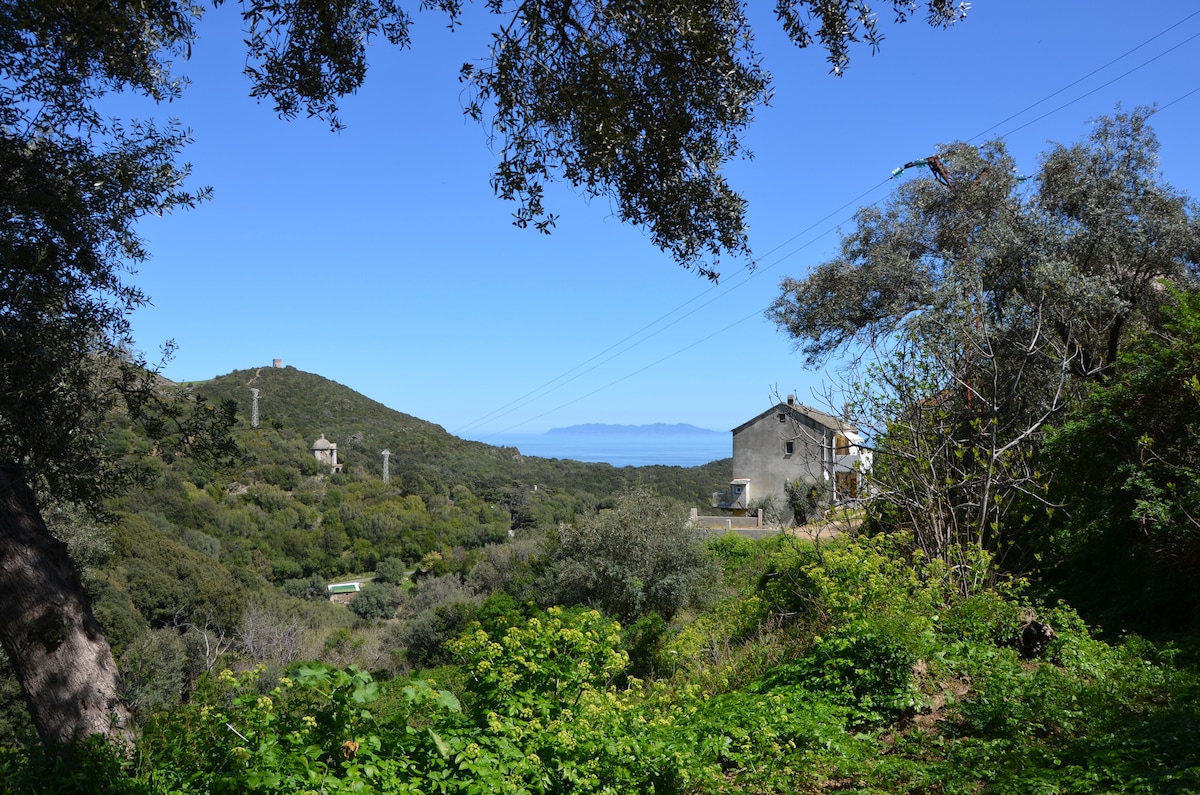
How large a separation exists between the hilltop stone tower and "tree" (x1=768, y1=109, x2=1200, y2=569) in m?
40.5

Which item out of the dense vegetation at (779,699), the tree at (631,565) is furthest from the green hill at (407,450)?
the dense vegetation at (779,699)

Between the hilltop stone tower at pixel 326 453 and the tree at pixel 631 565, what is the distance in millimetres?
33702

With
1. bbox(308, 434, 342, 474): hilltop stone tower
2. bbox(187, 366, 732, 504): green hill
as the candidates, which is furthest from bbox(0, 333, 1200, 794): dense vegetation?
bbox(187, 366, 732, 504): green hill

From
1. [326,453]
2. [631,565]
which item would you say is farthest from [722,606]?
[326,453]

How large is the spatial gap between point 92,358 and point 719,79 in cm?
515

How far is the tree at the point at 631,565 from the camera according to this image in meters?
19.7

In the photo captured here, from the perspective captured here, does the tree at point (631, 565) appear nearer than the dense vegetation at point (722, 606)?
No

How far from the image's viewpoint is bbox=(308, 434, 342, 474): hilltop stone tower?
5081 cm

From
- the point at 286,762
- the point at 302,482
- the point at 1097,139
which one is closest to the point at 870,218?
the point at 1097,139

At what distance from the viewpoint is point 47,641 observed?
462 centimetres

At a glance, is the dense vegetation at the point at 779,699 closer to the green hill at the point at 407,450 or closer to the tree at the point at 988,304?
the tree at the point at 988,304

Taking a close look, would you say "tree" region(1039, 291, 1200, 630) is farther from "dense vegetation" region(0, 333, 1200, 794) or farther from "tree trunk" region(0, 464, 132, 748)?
"tree trunk" region(0, 464, 132, 748)

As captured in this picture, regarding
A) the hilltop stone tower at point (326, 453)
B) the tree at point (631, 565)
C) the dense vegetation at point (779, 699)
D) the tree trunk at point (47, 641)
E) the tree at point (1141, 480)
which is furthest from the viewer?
the hilltop stone tower at point (326, 453)

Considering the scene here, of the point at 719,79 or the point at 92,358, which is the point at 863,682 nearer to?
the point at 719,79
